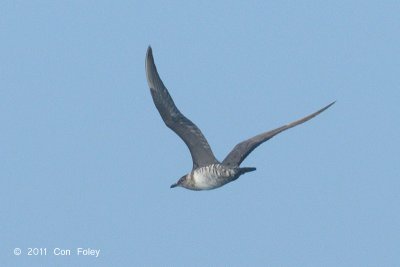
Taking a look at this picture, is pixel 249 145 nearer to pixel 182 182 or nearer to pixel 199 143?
pixel 199 143

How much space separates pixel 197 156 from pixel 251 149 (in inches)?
Answer: 50.9

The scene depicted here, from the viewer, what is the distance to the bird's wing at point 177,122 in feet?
56.2

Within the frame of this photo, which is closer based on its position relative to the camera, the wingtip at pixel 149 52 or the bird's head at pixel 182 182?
the wingtip at pixel 149 52

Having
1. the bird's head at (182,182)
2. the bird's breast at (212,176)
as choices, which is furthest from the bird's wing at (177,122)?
the bird's head at (182,182)

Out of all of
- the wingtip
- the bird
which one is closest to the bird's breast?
the bird

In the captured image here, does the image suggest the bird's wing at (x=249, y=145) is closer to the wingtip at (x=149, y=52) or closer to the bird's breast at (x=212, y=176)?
the bird's breast at (x=212, y=176)

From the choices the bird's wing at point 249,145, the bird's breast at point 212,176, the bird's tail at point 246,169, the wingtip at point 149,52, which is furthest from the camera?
the wingtip at point 149,52

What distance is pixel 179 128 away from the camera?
17.4 metres

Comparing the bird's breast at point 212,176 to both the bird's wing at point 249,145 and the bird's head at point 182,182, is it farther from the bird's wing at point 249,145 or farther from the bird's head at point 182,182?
the bird's head at point 182,182

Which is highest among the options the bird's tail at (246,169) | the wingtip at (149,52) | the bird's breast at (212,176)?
the wingtip at (149,52)

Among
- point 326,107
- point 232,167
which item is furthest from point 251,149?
point 326,107

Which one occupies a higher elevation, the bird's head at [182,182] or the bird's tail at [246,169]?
the bird's head at [182,182]

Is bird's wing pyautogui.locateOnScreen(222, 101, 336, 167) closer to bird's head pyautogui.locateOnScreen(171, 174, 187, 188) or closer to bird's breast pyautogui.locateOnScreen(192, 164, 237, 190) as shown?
bird's breast pyautogui.locateOnScreen(192, 164, 237, 190)

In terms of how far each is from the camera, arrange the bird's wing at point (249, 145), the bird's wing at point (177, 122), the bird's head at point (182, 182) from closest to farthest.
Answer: the bird's wing at point (249, 145) → the bird's wing at point (177, 122) → the bird's head at point (182, 182)
